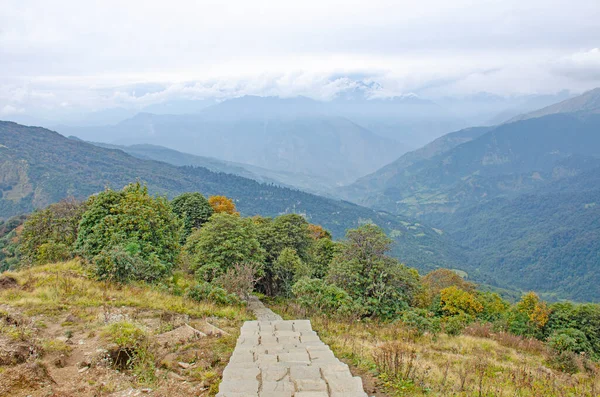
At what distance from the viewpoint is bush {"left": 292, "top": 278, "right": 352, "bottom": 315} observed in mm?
14875

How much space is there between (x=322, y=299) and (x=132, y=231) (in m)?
8.69

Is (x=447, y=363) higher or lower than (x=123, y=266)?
lower

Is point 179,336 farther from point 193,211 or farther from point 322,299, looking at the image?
point 193,211

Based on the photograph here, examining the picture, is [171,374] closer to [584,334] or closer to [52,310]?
[52,310]

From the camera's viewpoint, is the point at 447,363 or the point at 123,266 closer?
the point at 447,363

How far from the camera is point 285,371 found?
676 centimetres

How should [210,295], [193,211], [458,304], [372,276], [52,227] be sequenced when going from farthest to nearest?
[193,211] → [458,304] → [52,227] → [372,276] → [210,295]

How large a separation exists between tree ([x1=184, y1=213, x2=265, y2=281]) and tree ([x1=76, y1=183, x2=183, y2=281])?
11.0ft

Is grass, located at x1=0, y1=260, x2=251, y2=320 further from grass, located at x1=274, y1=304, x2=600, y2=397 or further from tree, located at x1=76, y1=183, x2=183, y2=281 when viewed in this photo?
grass, located at x1=274, y1=304, x2=600, y2=397

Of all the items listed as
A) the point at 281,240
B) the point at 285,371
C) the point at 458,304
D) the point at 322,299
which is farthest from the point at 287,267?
the point at 285,371

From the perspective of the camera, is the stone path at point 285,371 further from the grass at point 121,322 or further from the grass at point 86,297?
the grass at point 86,297

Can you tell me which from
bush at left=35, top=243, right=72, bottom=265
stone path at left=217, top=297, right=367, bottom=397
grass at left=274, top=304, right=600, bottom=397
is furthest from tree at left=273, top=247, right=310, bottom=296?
stone path at left=217, top=297, right=367, bottom=397

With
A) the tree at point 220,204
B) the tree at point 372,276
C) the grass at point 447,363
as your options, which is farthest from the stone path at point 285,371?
the tree at point 220,204

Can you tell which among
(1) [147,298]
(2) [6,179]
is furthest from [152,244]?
(2) [6,179]
